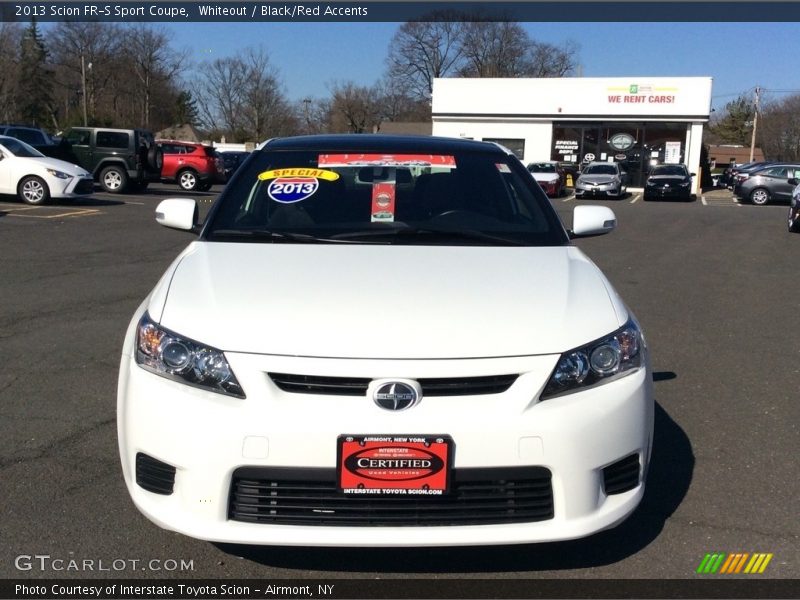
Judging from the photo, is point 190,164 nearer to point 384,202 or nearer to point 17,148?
point 17,148

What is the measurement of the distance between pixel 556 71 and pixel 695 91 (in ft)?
130

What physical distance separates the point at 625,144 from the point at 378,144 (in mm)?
37745

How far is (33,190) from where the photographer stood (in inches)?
702

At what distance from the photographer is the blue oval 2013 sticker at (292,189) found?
3.98 metres

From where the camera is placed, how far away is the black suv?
2292cm

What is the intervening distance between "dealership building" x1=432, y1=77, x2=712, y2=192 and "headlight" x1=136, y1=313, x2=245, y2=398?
38.1 metres

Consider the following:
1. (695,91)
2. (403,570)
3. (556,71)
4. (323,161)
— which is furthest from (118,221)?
(556,71)

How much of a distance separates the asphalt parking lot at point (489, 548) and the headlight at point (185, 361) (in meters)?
0.75

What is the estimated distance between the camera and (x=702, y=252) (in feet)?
43.0

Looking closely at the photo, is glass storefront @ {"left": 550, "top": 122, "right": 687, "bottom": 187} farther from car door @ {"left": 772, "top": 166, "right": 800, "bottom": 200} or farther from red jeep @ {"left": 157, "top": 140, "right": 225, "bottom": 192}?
red jeep @ {"left": 157, "top": 140, "right": 225, "bottom": 192}

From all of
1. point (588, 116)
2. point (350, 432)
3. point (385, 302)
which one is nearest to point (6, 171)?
point (385, 302)

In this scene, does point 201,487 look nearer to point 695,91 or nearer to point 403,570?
point 403,570

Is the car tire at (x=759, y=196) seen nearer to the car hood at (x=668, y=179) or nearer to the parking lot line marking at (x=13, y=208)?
the car hood at (x=668, y=179)

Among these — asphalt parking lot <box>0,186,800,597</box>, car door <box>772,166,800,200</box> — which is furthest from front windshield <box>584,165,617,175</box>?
asphalt parking lot <box>0,186,800,597</box>
